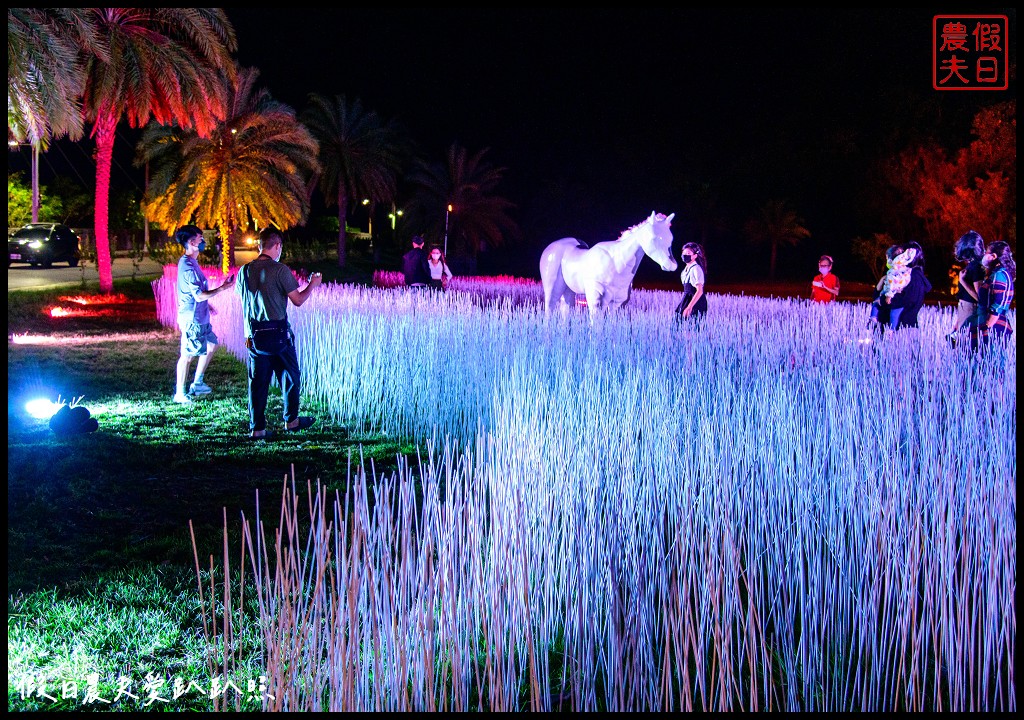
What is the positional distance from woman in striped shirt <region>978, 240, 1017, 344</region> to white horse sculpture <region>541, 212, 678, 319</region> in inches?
123

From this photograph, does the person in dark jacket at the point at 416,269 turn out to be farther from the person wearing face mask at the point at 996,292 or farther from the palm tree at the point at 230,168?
the palm tree at the point at 230,168

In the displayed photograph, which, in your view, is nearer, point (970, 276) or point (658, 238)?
point (970, 276)

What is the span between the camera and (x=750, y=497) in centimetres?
401

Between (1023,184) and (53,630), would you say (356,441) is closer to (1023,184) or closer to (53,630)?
(53,630)

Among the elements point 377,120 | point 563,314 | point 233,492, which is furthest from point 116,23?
point 377,120

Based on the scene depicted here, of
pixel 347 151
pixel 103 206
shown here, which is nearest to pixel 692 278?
pixel 103 206

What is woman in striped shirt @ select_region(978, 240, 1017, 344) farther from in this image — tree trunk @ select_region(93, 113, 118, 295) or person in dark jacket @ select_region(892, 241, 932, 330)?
tree trunk @ select_region(93, 113, 118, 295)

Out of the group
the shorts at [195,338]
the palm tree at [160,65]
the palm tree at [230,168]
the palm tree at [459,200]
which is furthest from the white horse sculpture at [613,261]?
the palm tree at [459,200]

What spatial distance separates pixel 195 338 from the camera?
7.95m

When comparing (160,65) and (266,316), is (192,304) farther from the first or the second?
(160,65)

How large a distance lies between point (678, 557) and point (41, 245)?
28.5m

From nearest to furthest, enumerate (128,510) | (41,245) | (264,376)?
(128,510) → (264,376) → (41,245)

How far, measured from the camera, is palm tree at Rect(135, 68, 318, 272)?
25812 millimetres

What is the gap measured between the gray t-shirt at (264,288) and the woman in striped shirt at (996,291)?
17.2 feet
